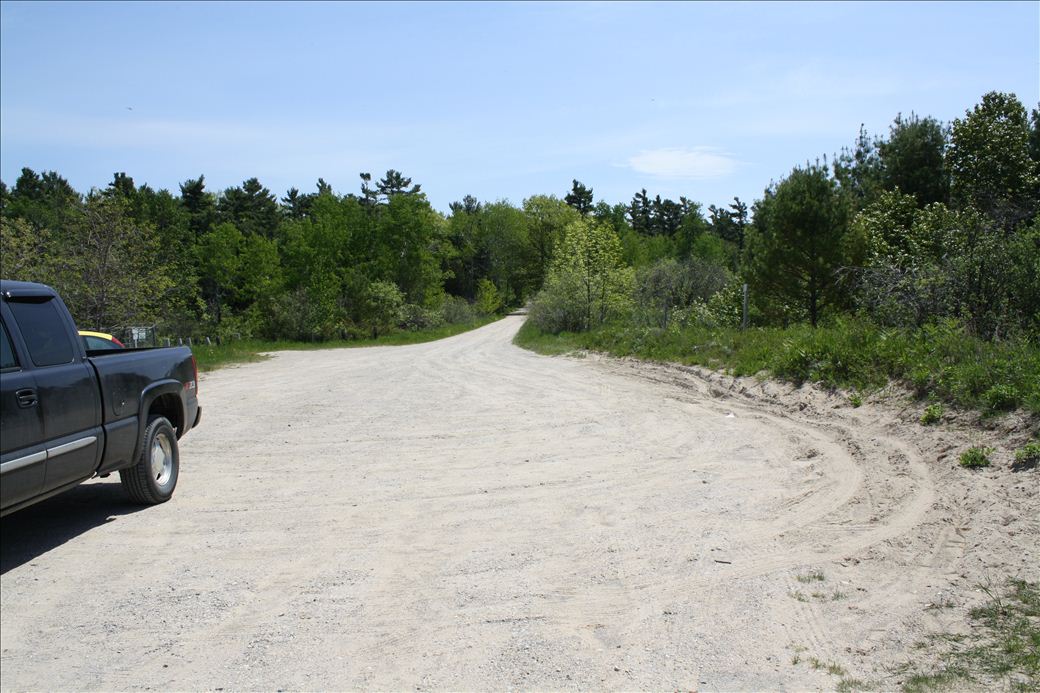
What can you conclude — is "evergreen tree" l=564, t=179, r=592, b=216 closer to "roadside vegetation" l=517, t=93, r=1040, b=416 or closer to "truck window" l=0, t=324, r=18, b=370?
"roadside vegetation" l=517, t=93, r=1040, b=416

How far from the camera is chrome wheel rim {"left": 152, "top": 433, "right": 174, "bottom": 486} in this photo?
7.22m

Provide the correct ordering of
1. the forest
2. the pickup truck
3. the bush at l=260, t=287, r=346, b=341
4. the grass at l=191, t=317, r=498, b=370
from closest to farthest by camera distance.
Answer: the pickup truck, the forest, the grass at l=191, t=317, r=498, b=370, the bush at l=260, t=287, r=346, b=341

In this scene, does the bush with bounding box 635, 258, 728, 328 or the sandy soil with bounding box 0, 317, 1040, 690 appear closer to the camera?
the sandy soil with bounding box 0, 317, 1040, 690

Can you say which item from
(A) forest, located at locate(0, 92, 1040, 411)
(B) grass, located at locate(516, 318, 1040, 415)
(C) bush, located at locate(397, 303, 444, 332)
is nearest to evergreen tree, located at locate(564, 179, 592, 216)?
(A) forest, located at locate(0, 92, 1040, 411)

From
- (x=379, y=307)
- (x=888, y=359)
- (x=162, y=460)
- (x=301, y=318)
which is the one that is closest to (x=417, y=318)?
(x=379, y=307)

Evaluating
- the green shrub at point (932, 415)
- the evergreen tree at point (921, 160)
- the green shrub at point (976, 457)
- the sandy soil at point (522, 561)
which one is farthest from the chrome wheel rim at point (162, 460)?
the evergreen tree at point (921, 160)

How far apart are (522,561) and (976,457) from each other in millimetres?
5342

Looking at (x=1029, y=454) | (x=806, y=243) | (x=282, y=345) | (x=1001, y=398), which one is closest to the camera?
(x=1029, y=454)

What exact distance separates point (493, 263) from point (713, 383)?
84587 mm

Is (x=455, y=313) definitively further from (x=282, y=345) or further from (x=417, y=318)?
(x=282, y=345)

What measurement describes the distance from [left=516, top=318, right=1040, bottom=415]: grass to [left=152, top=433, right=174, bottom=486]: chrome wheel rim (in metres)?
9.30

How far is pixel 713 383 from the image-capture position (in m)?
15.8

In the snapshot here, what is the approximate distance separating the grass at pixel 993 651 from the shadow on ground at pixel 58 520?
6.28 metres

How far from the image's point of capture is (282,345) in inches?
1596
